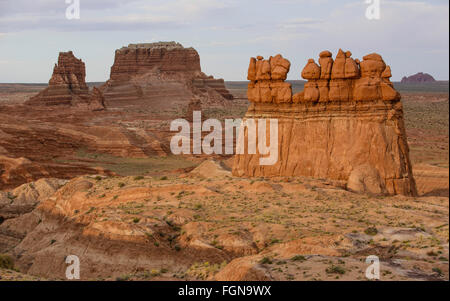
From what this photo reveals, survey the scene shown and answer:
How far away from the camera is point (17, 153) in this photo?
62.7m

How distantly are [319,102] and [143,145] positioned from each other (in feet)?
153

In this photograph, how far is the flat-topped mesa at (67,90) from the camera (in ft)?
376

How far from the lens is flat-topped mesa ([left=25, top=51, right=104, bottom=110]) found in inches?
4512

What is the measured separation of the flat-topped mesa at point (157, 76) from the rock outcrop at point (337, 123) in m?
104

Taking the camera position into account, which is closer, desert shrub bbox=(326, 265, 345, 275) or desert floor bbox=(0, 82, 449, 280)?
desert shrub bbox=(326, 265, 345, 275)

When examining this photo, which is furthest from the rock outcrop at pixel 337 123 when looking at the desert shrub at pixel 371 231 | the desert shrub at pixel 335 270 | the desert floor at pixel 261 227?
the desert shrub at pixel 335 270

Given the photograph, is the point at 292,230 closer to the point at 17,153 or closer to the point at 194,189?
the point at 194,189
